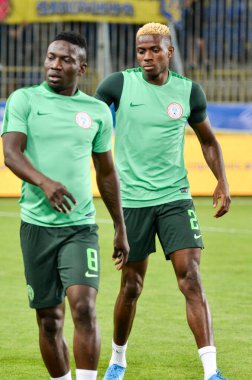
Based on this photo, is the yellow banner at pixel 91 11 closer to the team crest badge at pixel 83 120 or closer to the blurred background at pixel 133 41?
the blurred background at pixel 133 41

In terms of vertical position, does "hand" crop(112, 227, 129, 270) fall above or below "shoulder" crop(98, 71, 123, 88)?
below

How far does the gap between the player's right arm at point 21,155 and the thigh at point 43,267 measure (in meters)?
0.46

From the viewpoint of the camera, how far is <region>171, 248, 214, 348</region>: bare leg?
308 inches

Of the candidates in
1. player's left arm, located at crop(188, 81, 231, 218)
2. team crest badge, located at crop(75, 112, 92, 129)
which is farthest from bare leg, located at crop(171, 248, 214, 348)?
team crest badge, located at crop(75, 112, 92, 129)

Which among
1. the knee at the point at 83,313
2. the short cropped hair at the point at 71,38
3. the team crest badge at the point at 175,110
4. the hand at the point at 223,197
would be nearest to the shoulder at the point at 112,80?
the team crest badge at the point at 175,110

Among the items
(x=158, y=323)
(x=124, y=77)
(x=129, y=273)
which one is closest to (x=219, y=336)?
(x=158, y=323)

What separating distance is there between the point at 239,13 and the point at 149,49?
17.7m

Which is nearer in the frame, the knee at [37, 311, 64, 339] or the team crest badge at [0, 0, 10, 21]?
the knee at [37, 311, 64, 339]

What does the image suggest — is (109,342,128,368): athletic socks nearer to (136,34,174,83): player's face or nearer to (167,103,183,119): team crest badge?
(167,103,183,119): team crest badge

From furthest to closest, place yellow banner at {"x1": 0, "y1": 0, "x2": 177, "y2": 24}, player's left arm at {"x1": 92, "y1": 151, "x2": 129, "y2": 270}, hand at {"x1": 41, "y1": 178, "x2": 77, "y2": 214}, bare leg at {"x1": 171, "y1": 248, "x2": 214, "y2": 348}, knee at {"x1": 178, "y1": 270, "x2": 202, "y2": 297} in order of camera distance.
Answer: yellow banner at {"x1": 0, "y1": 0, "x2": 177, "y2": 24}, knee at {"x1": 178, "y1": 270, "x2": 202, "y2": 297}, bare leg at {"x1": 171, "y1": 248, "x2": 214, "y2": 348}, player's left arm at {"x1": 92, "y1": 151, "x2": 129, "y2": 270}, hand at {"x1": 41, "y1": 178, "x2": 77, "y2": 214}

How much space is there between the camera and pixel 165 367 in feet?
28.0

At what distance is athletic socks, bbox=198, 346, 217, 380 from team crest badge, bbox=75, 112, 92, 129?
185 cm

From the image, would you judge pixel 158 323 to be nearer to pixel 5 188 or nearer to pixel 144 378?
pixel 144 378

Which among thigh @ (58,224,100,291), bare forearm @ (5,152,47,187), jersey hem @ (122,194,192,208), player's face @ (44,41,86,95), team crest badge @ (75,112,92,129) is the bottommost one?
jersey hem @ (122,194,192,208)
